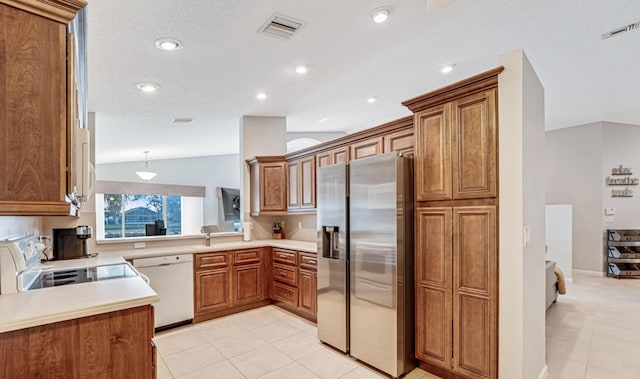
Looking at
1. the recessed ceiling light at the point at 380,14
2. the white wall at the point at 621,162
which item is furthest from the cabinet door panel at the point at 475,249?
the white wall at the point at 621,162

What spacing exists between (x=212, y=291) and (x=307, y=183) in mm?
1817

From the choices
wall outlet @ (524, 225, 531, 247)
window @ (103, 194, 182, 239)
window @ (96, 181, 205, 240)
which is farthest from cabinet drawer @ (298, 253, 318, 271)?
window @ (103, 194, 182, 239)

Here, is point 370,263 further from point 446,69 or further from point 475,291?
point 446,69

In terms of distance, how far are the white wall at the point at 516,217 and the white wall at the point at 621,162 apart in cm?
562

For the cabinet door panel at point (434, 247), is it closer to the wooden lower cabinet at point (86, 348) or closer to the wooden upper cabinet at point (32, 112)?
the wooden lower cabinet at point (86, 348)

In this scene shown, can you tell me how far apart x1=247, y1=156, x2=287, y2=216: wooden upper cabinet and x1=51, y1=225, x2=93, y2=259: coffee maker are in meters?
2.14

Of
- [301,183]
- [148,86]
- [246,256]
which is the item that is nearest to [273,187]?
[301,183]

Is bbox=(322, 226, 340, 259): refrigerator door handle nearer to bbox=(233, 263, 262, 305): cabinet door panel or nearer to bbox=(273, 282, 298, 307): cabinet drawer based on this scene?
bbox=(273, 282, 298, 307): cabinet drawer

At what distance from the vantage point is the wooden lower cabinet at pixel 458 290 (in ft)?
7.13

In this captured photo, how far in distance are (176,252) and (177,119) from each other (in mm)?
2104

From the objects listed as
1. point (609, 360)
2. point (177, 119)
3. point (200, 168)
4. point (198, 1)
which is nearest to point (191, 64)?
point (198, 1)

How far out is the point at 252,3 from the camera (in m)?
2.19

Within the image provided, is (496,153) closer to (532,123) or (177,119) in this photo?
(532,123)

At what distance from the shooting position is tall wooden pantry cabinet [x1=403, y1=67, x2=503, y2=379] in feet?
7.16
